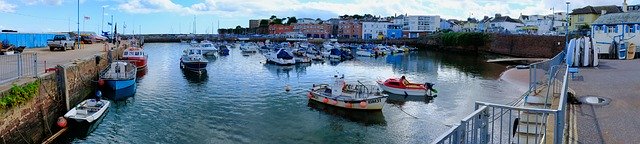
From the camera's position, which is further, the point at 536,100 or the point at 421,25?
the point at 421,25

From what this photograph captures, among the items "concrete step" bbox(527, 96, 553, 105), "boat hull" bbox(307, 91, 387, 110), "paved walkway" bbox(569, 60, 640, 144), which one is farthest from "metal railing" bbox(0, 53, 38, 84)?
"paved walkway" bbox(569, 60, 640, 144)

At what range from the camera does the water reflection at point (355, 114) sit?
24.9 meters

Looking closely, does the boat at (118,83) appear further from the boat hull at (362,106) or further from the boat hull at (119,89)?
the boat hull at (362,106)

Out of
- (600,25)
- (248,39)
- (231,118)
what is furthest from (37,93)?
(248,39)

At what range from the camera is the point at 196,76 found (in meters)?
45.3

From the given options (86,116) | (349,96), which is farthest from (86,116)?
(349,96)

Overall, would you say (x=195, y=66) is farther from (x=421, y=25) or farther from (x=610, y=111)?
(x=421, y=25)

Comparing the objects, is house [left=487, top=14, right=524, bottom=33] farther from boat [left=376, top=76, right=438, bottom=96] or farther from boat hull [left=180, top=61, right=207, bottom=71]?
boat [left=376, top=76, right=438, bottom=96]

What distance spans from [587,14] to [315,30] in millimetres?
94909

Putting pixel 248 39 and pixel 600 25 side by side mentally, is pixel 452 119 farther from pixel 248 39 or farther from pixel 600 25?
pixel 248 39

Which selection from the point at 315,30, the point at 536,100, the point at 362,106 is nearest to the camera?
the point at 536,100

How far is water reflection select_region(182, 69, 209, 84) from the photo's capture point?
41731mm

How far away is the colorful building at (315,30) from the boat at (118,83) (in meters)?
132

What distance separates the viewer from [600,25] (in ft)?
157
